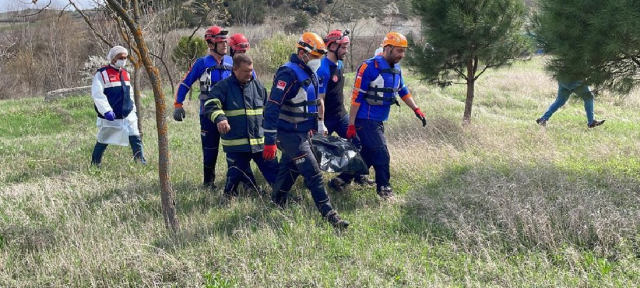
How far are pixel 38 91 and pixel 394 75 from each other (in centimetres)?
2958

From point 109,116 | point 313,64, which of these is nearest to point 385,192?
point 313,64

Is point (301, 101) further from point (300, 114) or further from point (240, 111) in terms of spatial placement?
point (240, 111)

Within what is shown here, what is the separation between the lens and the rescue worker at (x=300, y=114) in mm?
4551

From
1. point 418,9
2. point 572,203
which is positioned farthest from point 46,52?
point 572,203

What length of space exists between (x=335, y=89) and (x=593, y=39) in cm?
285

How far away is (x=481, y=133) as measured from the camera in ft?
25.9

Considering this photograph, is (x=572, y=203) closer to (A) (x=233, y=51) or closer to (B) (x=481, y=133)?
(B) (x=481, y=133)

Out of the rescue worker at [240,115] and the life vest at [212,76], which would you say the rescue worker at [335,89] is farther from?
the life vest at [212,76]

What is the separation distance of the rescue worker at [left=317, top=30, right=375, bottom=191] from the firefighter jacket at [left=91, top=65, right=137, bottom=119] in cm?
288

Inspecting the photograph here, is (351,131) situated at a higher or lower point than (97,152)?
higher

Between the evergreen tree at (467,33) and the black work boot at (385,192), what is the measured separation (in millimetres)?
4006

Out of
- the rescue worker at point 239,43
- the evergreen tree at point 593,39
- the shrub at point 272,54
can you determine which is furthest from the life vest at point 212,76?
the shrub at point 272,54

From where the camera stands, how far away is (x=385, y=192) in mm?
5320

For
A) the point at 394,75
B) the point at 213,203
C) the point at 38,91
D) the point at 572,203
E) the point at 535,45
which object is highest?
the point at 535,45
